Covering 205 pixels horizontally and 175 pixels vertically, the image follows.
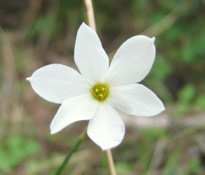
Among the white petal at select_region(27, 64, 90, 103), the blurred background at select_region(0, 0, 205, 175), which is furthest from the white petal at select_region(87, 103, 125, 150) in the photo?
the blurred background at select_region(0, 0, 205, 175)

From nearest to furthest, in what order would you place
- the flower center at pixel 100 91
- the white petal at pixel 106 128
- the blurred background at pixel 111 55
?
the white petal at pixel 106 128
the flower center at pixel 100 91
the blurred background at pixel 111 55

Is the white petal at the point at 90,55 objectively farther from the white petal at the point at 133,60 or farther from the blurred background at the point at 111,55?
the blurred background at the point at 111,55

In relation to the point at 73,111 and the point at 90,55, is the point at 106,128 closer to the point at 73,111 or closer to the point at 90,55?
the point at 73,111

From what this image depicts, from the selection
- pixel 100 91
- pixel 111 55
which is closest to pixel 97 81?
pixel 100 91

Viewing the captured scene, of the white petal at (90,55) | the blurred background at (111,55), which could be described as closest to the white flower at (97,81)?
the white petal at (90,55)

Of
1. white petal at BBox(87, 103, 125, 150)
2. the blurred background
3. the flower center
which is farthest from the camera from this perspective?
the blurred background

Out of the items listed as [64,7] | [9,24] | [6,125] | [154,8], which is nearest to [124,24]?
[154,8]

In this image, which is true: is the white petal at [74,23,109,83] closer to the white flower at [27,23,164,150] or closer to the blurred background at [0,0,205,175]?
the white flower at [27,23,164,150]

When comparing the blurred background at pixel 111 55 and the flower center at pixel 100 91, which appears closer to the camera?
the flower center at pixel 100 91
